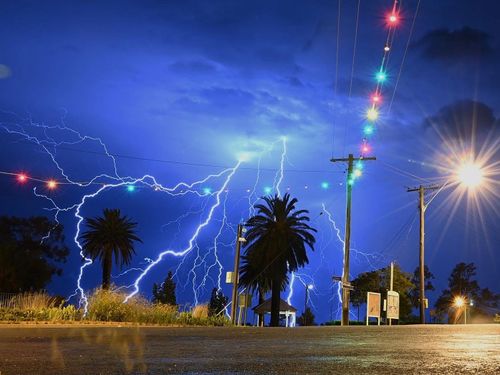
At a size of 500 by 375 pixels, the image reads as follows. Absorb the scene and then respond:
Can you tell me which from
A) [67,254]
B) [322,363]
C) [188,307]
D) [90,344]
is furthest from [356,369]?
[67,254]

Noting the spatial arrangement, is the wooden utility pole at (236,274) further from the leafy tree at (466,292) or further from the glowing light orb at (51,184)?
the leafy tree at (466,292)

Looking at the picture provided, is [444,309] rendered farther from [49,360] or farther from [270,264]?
[49,360]

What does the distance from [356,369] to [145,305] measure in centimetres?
1582

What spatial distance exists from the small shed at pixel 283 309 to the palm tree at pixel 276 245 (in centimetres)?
745

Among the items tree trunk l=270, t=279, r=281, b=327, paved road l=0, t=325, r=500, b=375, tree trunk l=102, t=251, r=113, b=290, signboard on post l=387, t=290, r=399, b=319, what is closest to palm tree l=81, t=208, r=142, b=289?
tree trunk l=102, t=251, r=113, b=290

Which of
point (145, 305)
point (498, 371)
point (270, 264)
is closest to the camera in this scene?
point (498, 371)

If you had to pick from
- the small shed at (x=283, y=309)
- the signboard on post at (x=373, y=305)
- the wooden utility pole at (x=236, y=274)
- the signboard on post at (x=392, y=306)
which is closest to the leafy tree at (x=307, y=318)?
the small shed at (x=283, y=309)

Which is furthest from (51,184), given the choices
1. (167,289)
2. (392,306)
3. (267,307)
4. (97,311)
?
(167,289)

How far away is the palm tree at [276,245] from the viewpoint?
42719mm

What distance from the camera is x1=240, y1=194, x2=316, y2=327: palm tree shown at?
4272cm

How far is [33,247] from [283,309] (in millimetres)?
23283

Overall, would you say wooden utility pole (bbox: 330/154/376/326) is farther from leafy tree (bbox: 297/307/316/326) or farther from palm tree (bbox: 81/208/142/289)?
leafy tree (bbox: 297/307/316/326)

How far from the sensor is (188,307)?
23.4 meters

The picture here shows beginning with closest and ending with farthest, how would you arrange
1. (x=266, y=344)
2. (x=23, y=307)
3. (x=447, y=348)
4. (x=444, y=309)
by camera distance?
(x=447, y=348), (x=266, y=344), (x=23, y=307), (x=444, y=309)
